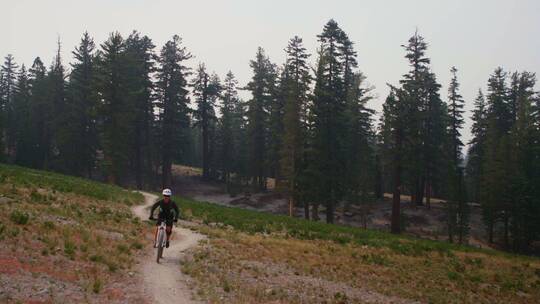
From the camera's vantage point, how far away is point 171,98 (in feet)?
183

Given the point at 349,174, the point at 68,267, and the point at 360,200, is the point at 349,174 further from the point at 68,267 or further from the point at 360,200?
the point at 68,267

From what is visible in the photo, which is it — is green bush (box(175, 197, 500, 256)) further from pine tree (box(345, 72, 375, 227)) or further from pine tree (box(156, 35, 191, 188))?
pine tree (box(156, 35, 191, 188))

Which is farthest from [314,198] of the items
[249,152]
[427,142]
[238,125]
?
[238,125]

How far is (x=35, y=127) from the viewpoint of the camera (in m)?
64.8

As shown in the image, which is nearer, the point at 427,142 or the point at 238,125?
the point at 427,142

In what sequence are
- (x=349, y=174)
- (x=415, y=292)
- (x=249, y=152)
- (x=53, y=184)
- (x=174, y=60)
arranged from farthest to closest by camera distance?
(x=249, y=152) < (x=174, y=60) < (x=349, y=174) < (x=53, y=184) < (x=415, y=292)

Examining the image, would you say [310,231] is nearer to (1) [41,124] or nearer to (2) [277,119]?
(2) [277,119]

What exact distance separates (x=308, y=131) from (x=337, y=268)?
22.8m

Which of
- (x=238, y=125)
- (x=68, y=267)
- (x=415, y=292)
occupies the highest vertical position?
(x=238, y=125)

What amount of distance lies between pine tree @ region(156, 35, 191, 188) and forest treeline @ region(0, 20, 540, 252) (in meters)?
0.14

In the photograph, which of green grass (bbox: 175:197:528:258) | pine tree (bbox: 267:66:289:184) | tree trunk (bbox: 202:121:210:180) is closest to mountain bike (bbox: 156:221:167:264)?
green grass (bbox: 175:197:528:258)

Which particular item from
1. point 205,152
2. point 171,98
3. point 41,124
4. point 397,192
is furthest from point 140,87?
point 397,192

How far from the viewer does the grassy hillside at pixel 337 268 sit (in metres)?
14.1

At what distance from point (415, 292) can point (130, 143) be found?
43887 mm
